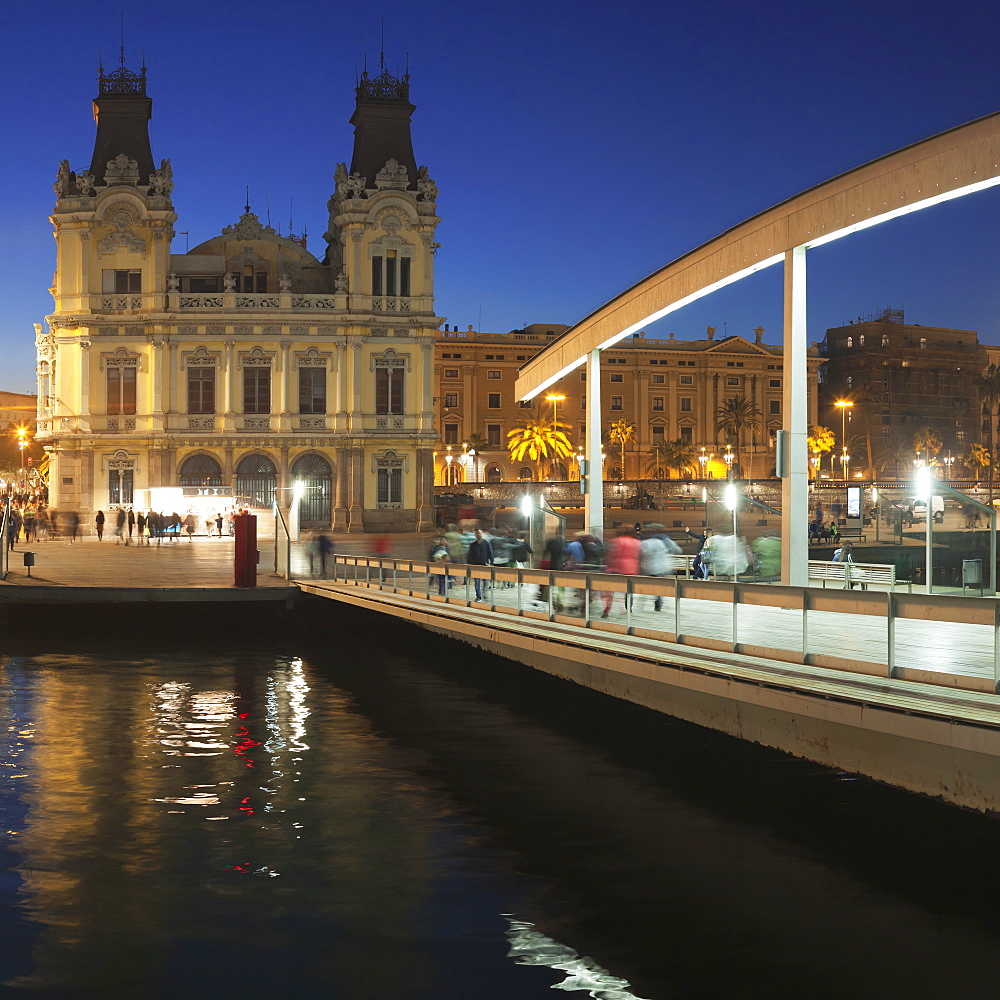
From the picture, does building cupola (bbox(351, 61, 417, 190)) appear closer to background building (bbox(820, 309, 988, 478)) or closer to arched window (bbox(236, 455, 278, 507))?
arched window (bbox(236, 455, 278, 507))

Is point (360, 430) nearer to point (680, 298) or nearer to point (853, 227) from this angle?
point (680, 298)

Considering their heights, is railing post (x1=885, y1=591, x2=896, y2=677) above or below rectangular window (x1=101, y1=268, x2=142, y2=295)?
below

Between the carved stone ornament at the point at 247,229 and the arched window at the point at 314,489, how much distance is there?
1358 cm

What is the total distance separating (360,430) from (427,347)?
5.77 metres

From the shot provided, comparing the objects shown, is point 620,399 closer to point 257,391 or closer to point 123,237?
point 257,391

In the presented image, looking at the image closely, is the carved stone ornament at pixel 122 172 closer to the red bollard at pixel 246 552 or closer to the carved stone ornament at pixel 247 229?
the carved stone ornament at pixel 247 229

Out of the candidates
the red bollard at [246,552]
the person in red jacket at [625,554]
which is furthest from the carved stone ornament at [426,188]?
the person in red jacket at [625,554]

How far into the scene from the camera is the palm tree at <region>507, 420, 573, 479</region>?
117 m

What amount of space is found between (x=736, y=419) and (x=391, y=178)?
72.7 m

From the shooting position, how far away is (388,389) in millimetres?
65875

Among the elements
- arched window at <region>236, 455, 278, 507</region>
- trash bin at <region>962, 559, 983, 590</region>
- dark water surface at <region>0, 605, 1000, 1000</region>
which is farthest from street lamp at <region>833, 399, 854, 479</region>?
dark water surface at <region>0, 605, 1000, 1000</region>

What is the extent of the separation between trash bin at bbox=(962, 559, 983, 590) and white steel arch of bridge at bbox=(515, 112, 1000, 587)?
2.81m

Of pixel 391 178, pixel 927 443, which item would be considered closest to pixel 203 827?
pixel 391 178

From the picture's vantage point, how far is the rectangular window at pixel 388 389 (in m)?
65.9
